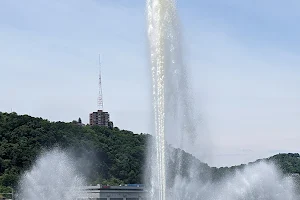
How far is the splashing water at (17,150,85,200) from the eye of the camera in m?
114

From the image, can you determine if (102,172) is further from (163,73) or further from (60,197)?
(163,73)

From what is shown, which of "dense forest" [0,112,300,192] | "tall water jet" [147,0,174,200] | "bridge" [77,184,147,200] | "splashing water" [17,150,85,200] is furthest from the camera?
"dense forest" [0,112,300,192]

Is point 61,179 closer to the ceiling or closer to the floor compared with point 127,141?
closer to the floor

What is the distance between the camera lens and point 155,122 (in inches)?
1929

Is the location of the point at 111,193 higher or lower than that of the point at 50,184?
lower

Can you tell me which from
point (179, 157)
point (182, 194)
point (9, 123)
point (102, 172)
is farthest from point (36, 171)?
point (179, 157)

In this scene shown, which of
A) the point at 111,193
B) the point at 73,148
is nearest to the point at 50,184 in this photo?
the point at 111,193

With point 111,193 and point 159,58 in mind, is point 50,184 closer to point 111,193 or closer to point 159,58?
point 111,193

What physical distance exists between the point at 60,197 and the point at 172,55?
69.3m

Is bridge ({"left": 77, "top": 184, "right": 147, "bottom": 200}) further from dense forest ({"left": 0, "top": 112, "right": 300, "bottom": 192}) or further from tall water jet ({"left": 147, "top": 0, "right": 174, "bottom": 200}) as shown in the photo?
tall water jet ({"left": 147, "top": 0, "right": 174, "bottom": 200})

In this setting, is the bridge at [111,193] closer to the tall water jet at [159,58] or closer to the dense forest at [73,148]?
the dense forest at [73,148]

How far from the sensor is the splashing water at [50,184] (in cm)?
11375

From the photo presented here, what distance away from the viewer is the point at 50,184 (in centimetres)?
11412

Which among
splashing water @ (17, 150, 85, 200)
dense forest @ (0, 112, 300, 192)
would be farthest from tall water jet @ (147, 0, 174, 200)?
dense forest @ (0, 112, 300, 192)
